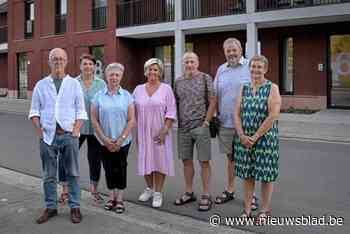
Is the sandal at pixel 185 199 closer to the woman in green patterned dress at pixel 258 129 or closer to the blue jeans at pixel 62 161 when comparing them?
the woman in green patterned dress at pixel 258 129

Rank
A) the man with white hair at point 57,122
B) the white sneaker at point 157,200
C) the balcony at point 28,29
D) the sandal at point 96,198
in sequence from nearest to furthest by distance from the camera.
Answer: the man with white hair at point 57,122, the white sneaker at point 157,200, the sandal at point 96,198, the balcony at point 28,29

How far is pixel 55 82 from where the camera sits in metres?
5.71

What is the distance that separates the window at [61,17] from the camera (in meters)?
30.5

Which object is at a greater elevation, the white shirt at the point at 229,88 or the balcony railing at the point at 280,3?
the balcony railing at the point at 280,3

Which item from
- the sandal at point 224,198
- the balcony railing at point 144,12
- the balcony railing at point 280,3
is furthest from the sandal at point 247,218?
the balcony railing at point 144,12

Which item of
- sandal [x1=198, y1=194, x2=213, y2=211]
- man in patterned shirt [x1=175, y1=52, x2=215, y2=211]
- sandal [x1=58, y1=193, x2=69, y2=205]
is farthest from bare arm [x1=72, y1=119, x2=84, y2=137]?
sandal [x1=198, y1=194, x2=213, y2=211]

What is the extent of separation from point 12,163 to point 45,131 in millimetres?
4612

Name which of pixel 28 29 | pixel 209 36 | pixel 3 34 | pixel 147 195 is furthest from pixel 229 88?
pixel 3 34

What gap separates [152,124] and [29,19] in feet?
99.3

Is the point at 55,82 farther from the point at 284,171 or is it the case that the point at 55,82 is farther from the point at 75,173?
the point at 284,171

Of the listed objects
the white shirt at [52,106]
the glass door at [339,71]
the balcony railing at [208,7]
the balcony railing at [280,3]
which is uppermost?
the balcony railing at [208,7]

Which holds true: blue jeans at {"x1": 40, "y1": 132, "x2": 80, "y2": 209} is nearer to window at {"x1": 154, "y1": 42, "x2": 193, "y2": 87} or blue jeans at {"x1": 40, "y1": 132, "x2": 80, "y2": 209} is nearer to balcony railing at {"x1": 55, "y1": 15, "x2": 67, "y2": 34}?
window at {"x1": 154, "y1": 42, "x2": 193, "y2": 87}

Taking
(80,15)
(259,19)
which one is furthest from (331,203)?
(80,15)

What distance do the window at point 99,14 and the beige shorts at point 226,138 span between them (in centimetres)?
2218
